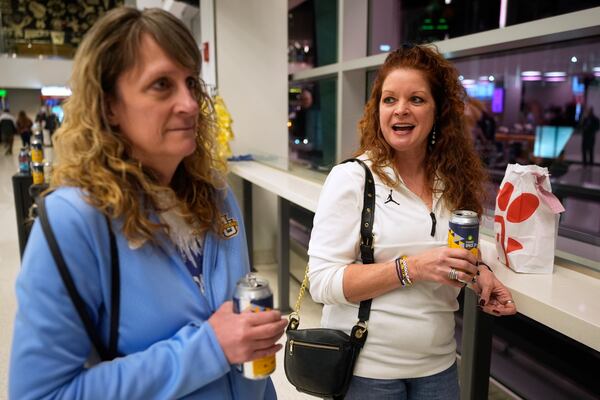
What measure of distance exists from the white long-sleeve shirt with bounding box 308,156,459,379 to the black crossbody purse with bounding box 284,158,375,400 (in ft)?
0.06

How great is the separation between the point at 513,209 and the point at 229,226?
0.96 metres

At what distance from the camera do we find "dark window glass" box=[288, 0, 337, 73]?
5086 mm

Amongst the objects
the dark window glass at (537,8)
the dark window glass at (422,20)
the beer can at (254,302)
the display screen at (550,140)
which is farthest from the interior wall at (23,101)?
the beer can at (254,302)

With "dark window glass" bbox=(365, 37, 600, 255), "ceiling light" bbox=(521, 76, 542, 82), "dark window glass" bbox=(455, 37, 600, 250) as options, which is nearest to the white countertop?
"dark window glass" bbox=(365, 37, 600, 255)

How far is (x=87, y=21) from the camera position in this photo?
24203 millimetres

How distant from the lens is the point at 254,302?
0.90 metres

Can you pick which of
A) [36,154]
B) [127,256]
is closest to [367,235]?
[127,256]

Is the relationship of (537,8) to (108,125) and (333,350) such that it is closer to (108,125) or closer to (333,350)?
(333,350)

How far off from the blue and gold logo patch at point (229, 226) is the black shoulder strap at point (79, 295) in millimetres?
277

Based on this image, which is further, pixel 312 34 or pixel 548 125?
pixel 548 125

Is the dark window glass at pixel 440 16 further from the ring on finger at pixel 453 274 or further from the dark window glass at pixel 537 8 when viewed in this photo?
the ring on finger at pixel 453 274

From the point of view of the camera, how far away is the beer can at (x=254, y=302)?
90 cm

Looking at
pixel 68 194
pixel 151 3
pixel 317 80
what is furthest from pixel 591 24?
pixel 151 3

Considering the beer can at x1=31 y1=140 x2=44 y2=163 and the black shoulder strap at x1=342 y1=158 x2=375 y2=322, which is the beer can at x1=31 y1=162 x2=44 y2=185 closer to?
the beer can at x1=31 y1=140 x2=44 y2=163
